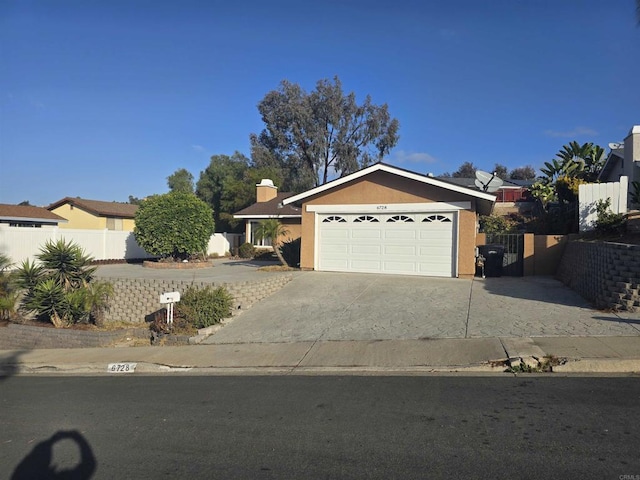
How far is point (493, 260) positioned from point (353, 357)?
983cm

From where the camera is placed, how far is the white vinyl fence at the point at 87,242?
67.6ft

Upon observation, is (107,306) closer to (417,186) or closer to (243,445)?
(417,186)

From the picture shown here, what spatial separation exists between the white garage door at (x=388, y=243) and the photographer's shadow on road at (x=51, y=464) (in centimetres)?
1313

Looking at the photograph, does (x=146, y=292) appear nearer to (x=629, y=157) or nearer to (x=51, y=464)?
(x=51, y=464)

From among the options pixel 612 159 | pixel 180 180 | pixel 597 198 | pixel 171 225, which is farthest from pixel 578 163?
pixel 180 180

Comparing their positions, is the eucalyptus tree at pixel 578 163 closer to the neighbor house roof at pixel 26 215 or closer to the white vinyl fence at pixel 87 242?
the white vinyl fence at pixel 87 242

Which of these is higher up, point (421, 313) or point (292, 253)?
point (292, 253)

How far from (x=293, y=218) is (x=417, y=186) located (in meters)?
10.8

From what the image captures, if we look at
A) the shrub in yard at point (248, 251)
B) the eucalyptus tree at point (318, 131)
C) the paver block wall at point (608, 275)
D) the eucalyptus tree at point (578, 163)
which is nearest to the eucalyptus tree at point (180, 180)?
the eucalyptus tree at point (318, 131)

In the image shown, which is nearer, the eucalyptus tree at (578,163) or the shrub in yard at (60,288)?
the shrub in yard at (60,288)

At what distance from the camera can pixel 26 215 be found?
3344 cm

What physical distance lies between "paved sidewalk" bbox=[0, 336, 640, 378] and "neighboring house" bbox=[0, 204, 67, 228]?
24653 mm

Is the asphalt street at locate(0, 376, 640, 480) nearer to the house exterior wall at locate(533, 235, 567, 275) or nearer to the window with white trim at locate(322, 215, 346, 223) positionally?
the house exterior wall at locate(533, 235, 567, 275)

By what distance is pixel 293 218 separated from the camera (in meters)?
27.0
